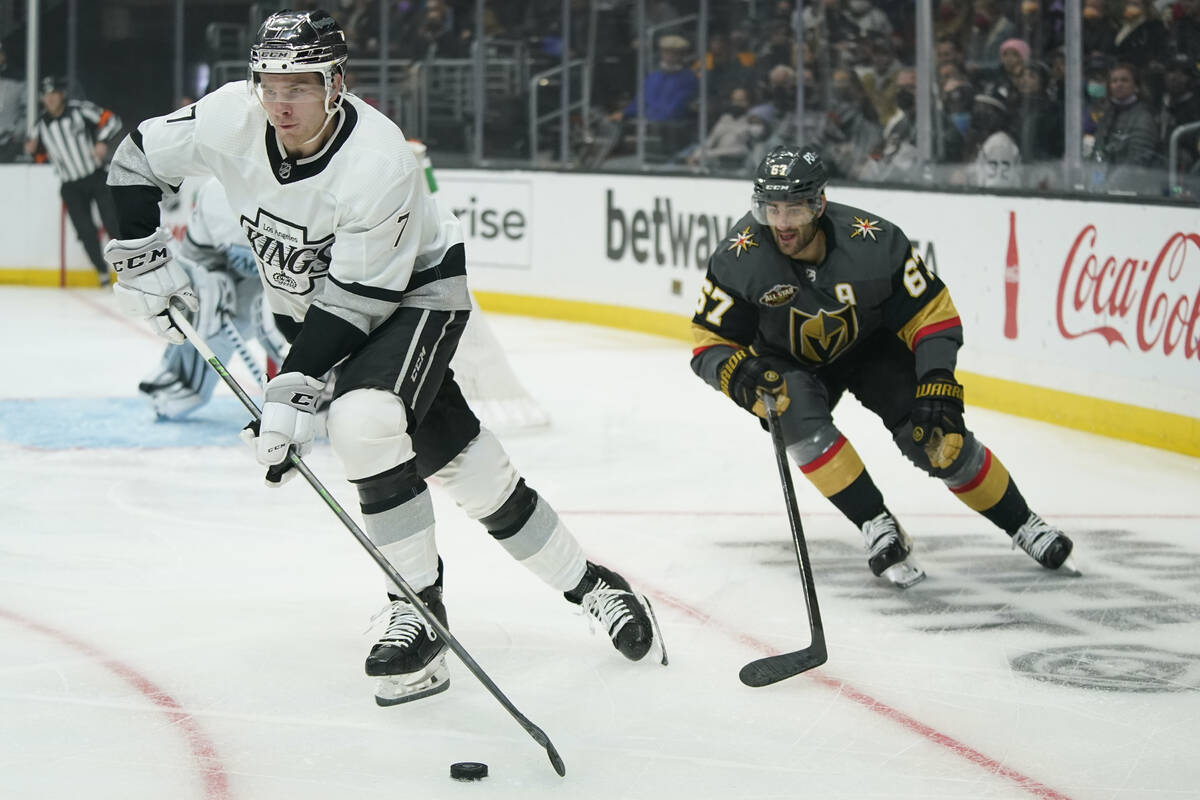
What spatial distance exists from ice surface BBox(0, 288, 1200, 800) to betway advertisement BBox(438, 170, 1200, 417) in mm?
337

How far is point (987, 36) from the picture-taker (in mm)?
6957

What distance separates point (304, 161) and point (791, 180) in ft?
3.95

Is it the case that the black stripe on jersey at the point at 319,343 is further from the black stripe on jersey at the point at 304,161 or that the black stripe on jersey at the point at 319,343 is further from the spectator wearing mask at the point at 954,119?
the spectator wearing mask at the point at 954,119

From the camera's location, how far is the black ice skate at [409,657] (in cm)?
301

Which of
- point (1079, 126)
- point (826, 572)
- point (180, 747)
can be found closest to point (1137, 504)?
point (826, 572)

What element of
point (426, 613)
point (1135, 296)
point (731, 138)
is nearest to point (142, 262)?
point (426, 613)

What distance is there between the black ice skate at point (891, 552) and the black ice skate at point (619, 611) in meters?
0.76

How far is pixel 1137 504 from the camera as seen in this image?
487 centimetres

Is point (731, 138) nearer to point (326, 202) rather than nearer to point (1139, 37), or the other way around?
point (1139, 37)

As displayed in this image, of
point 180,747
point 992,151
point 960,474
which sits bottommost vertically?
point 180,747

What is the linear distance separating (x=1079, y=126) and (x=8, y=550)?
4.15m

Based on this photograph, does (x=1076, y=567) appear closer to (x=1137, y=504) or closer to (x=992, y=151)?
(x=1137, y=504)

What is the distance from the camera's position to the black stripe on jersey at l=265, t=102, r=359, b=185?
287 centimetres

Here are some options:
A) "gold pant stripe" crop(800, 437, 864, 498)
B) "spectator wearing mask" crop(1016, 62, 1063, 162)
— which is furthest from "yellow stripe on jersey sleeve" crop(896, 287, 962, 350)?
"spectator wearing mask" crop(1016, 62, 1063, 162)
